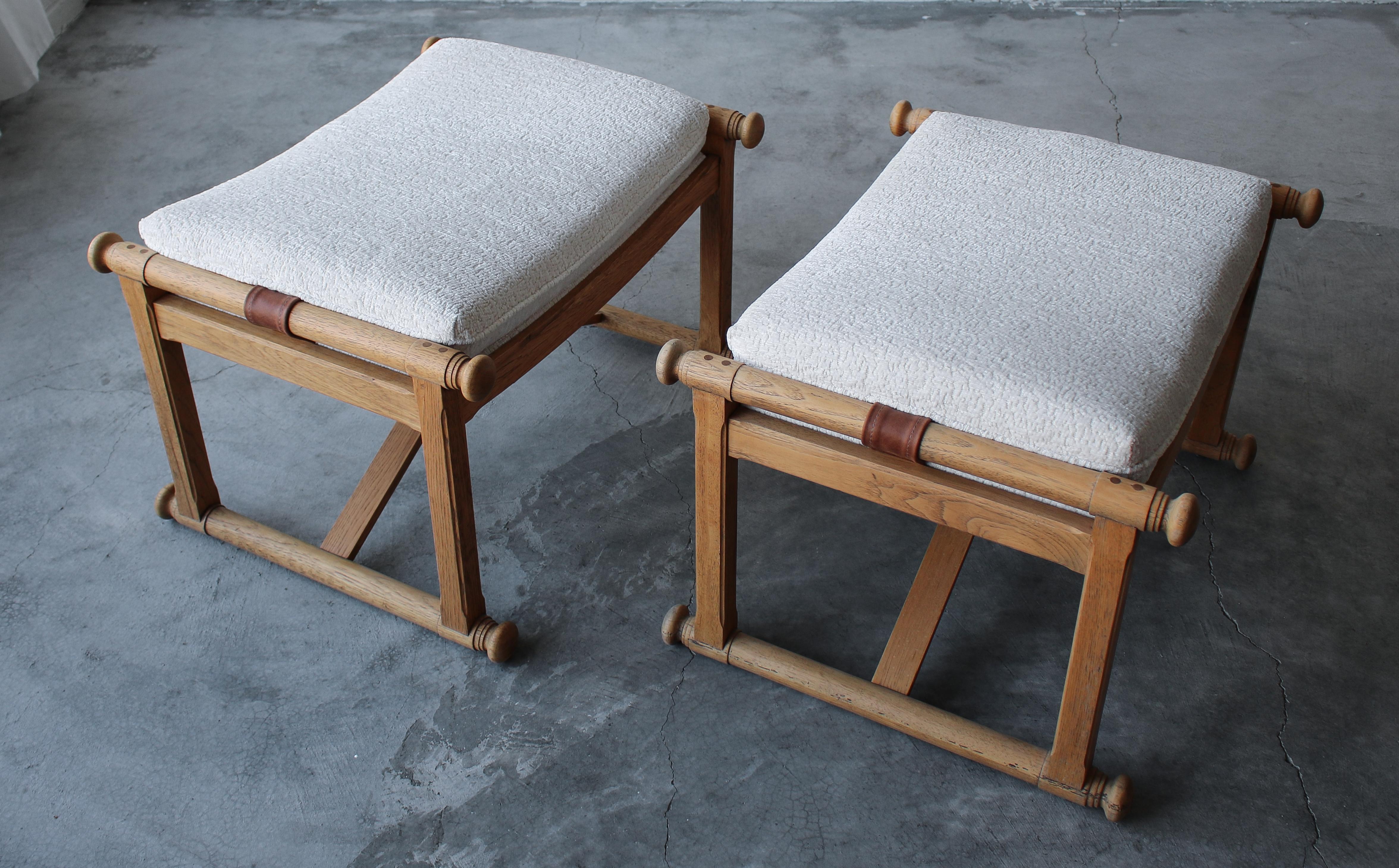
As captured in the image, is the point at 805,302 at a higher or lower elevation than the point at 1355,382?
higher

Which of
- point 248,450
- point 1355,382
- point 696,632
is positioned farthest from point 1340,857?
Answer: point 248,450

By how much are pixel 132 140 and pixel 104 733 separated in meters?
1.49

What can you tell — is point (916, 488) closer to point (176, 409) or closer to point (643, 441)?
point (643, 441)

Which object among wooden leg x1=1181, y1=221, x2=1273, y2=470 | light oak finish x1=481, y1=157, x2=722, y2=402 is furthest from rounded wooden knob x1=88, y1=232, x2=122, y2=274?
wooden leg x1=1181, y1=221, x2=1273, y2=470

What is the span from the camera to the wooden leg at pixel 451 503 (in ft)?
3.64

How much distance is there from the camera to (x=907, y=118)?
1435 millimetres

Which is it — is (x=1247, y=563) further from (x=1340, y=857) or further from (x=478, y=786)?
(x=478, y=786)

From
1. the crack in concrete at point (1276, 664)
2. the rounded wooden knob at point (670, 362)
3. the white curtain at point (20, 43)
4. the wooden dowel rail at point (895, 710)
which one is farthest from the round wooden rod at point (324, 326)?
the white curtain at point (20, 43)

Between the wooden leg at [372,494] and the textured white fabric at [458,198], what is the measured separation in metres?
0.28

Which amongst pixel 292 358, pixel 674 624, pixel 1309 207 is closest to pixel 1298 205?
pixel 1309 207

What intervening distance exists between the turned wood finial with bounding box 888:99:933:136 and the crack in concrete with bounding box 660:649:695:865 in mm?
682

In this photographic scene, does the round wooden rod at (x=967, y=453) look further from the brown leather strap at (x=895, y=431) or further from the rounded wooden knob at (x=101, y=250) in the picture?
the rounded wooden knob at (x=101, y=250)

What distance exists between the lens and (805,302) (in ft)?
3.46

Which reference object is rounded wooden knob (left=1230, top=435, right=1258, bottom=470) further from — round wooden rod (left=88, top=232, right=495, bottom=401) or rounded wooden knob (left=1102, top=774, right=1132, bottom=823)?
round wooden rod (left=88, top=232, right=495, bottom=401)
